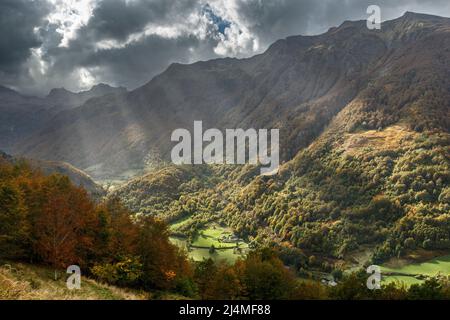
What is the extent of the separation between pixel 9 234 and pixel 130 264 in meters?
16.2

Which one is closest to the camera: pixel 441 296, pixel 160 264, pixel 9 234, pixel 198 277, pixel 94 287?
pixel 94 287

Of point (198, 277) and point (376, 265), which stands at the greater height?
point (198, 277)

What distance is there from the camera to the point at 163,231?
66.0 metres

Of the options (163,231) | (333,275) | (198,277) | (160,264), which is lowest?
(333,275)

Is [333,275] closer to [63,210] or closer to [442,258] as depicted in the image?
[442,258]

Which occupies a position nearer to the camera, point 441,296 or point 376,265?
point 441,296

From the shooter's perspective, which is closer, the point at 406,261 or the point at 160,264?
the point at 160,264

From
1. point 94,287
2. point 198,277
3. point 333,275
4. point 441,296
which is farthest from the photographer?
point 333,275

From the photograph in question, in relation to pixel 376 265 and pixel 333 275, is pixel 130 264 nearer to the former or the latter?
pixel 333 275
